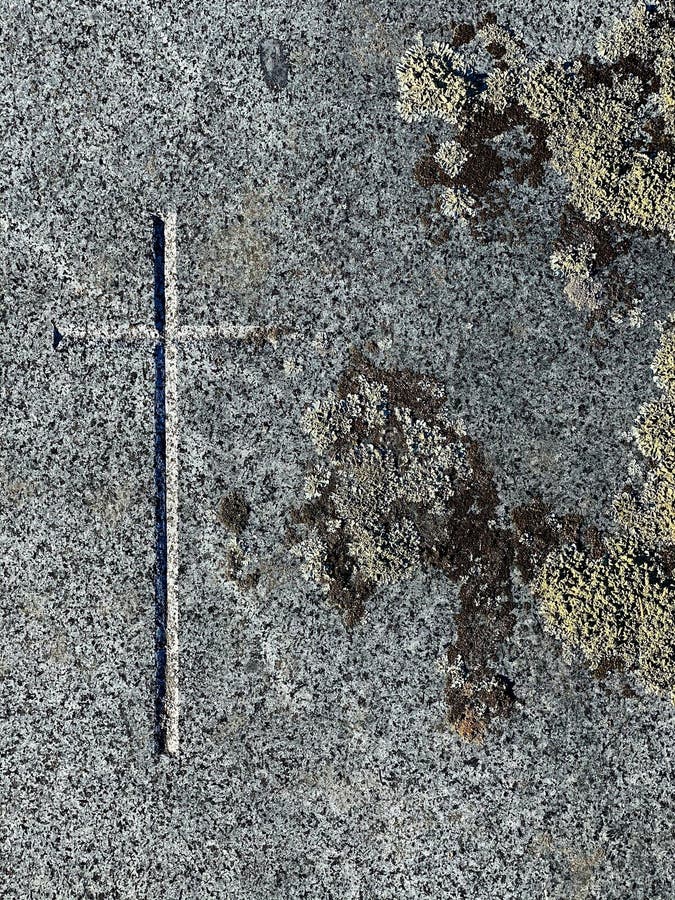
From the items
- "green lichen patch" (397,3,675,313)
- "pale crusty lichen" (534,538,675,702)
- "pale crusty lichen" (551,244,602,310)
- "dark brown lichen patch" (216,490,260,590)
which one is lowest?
"pale crusty lichen" (534,538,675,702)

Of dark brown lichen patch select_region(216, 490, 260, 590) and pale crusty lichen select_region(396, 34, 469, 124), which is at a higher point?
pale crusty lichen select_region(396, 34, 469, 124)

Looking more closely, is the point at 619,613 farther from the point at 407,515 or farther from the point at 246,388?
the point at 246,388

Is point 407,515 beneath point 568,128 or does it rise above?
beneath

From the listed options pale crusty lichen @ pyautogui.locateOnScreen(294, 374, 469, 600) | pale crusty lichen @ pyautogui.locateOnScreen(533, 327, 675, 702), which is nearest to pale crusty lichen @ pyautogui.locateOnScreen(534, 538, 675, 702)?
pale crusty lichen @ pyautogui.locateOnScreen(533, 327, 675, 702)

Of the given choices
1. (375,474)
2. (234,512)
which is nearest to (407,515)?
(375,474)

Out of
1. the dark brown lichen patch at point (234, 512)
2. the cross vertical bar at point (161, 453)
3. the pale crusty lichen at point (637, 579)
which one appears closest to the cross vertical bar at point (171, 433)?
the cross vertical bar at point (161, 453)

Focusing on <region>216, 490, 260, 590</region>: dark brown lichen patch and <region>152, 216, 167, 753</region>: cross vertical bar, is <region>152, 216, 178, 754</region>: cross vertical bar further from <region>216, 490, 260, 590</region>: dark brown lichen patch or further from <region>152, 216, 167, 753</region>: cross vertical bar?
<region>216, 490, 260, 590</region>: dark brown lichen patch
